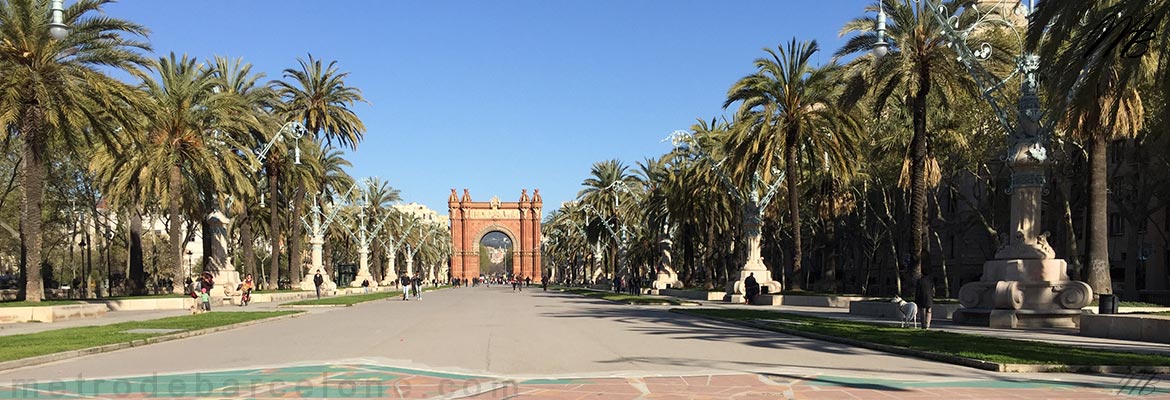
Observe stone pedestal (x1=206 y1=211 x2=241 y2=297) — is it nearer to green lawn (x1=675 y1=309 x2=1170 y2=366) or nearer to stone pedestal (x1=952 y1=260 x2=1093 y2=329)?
green lawn (x1=675 y1=309 x2=1170 y2=366)

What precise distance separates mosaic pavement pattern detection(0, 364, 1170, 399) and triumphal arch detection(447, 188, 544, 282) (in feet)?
488

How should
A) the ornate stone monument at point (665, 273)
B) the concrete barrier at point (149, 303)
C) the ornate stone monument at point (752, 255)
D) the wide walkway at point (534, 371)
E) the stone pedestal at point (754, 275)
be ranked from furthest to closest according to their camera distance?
1. the ornate stone monument at point (665, 273)
2. the ornate stone monument at point (752, 255)
3. the stone pedestal at point (754, 275)
4. the concrete barrier at point (149, 303)
5. the wide walkway at point (534, 371)

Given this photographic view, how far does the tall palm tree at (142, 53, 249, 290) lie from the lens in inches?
1444

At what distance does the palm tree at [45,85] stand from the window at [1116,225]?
4744cm

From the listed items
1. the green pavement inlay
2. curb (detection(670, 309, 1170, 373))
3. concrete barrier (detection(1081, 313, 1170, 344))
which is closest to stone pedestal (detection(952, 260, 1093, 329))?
concrete barrier (detection(1081, 313, 1170, 344))

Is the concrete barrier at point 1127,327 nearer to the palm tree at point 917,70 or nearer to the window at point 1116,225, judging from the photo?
the palm tree at point 917,70

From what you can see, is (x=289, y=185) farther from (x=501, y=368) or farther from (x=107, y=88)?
(x=501, y=368)

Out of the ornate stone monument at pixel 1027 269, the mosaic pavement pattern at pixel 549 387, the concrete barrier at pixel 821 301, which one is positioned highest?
the ornate stone monument at pixel 1027 269

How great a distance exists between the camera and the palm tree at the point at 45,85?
27.4 meters

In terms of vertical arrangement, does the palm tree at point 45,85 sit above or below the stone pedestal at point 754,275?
above

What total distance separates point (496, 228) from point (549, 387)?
155317 mm

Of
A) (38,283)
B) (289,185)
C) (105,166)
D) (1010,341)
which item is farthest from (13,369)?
(289,185)

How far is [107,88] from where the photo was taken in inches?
1113

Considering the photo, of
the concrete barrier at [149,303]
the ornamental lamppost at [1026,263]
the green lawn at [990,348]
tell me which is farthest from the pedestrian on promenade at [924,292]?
the concrete barrier at [149,303]
